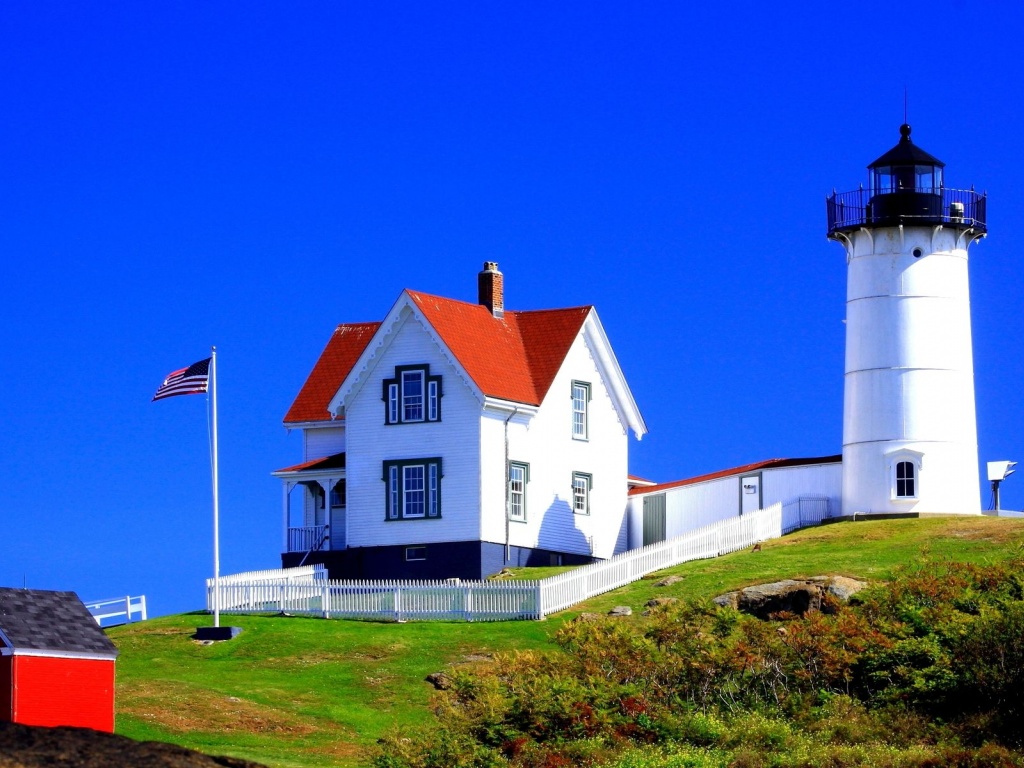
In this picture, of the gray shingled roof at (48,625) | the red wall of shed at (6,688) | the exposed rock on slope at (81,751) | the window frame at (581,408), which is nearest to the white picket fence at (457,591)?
the window frame at (581,408)

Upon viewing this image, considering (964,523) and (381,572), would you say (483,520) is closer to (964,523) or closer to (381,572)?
(381,572)

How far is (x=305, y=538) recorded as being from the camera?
188 feet

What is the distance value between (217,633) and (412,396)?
37.4 feet

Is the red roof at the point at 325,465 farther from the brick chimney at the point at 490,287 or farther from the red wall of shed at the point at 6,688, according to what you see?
the red wall of shed at the point at 6,688

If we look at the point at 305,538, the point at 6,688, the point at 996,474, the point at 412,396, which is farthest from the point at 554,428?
the point at 6,688

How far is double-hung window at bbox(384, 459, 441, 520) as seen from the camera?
54.4 meters

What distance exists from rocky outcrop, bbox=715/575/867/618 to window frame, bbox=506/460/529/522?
10.8m

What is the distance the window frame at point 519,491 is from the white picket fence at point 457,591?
14.4ft

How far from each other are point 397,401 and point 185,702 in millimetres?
19083

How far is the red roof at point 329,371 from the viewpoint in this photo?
195 feet

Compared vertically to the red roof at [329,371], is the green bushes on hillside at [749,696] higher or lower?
lower

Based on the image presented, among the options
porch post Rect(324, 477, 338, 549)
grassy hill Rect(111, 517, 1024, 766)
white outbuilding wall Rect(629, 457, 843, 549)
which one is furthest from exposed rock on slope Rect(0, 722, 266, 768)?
white outbuilding wall Rect(629, 457, 843, 549)

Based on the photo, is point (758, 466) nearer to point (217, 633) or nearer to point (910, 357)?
point (910, 357)

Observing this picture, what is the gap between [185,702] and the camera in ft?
122
